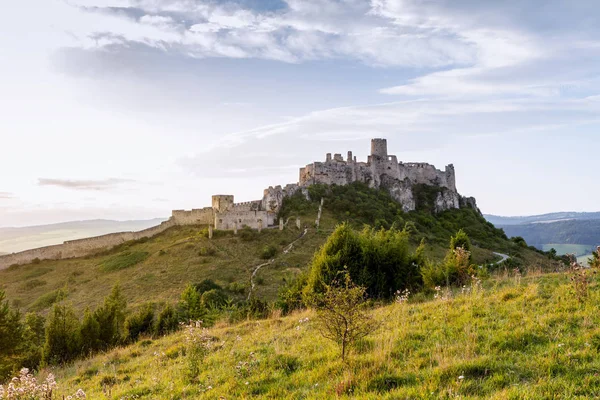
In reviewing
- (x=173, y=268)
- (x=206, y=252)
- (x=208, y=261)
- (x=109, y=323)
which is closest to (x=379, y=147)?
(x=206, y=252)

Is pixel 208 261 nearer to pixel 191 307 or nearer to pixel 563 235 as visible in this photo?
pixel 191 307

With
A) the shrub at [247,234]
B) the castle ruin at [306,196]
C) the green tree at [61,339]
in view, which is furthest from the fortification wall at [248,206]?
the green tree at [61,339]

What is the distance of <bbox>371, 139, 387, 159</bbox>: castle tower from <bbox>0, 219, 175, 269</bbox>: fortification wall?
141 feet

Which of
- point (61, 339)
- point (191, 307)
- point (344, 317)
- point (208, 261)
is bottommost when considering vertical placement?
point (191, 307)

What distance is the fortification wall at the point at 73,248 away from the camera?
168 ft

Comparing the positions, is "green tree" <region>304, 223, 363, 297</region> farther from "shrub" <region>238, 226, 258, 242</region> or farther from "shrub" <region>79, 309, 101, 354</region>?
"shrub" <region>238, 226, 258, 242</region>

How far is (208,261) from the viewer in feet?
130

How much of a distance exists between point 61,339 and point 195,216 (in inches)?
1734

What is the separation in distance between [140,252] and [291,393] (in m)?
45.2

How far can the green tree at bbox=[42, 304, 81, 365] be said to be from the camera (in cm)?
1523

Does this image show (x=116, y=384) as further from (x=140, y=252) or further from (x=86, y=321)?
(x=140, y=252)

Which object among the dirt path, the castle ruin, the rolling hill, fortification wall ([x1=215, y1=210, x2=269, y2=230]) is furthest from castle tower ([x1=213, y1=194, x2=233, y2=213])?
the rolling hill

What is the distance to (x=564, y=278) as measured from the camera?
12273 mm

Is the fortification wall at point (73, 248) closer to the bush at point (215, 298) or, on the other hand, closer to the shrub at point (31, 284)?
→ the shrub at point (31, 284)
